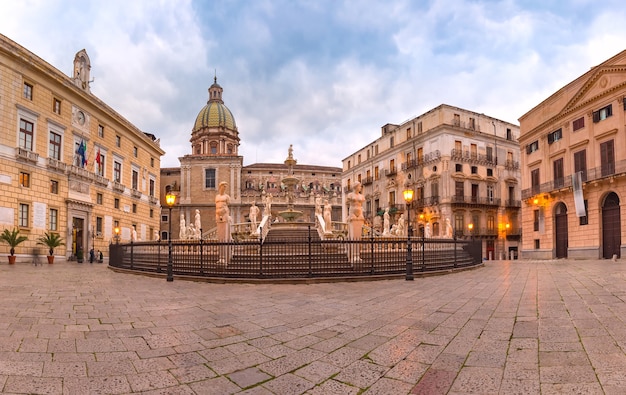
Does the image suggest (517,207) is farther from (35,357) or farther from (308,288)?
(35,357)

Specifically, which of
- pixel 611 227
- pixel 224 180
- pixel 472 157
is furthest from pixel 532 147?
pixel 224 180

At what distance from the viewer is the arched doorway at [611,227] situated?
75.6 ft

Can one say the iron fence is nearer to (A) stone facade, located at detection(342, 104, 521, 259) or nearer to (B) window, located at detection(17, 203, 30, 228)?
(B) window, located at detection(17, 203, 30, 228)

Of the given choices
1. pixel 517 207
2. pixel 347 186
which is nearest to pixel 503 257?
pixel 517 207

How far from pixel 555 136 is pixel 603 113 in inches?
174

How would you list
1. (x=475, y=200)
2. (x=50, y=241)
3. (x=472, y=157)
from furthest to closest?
(x=472, y=157)
(x=475, y=200)
(x=50, y=241)

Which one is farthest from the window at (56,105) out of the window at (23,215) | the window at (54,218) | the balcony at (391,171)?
the balcony at (391,171)

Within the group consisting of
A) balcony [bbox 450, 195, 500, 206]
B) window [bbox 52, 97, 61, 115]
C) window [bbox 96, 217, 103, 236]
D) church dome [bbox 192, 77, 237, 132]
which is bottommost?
window [bbox 96, 217, 103, 236]

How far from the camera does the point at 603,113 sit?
2422 centimetres

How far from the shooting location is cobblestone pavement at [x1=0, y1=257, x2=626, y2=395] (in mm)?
3377

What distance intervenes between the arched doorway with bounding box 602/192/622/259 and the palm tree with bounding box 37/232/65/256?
35.4m

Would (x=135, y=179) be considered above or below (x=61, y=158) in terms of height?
below

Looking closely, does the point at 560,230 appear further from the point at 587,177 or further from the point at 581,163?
the point at 581,163

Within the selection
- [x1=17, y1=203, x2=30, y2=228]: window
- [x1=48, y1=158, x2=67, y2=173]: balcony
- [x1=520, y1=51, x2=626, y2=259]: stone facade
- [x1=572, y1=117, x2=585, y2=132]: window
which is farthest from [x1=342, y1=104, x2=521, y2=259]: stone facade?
[x1=17, y1=203, x2=30, y2=228]: window
